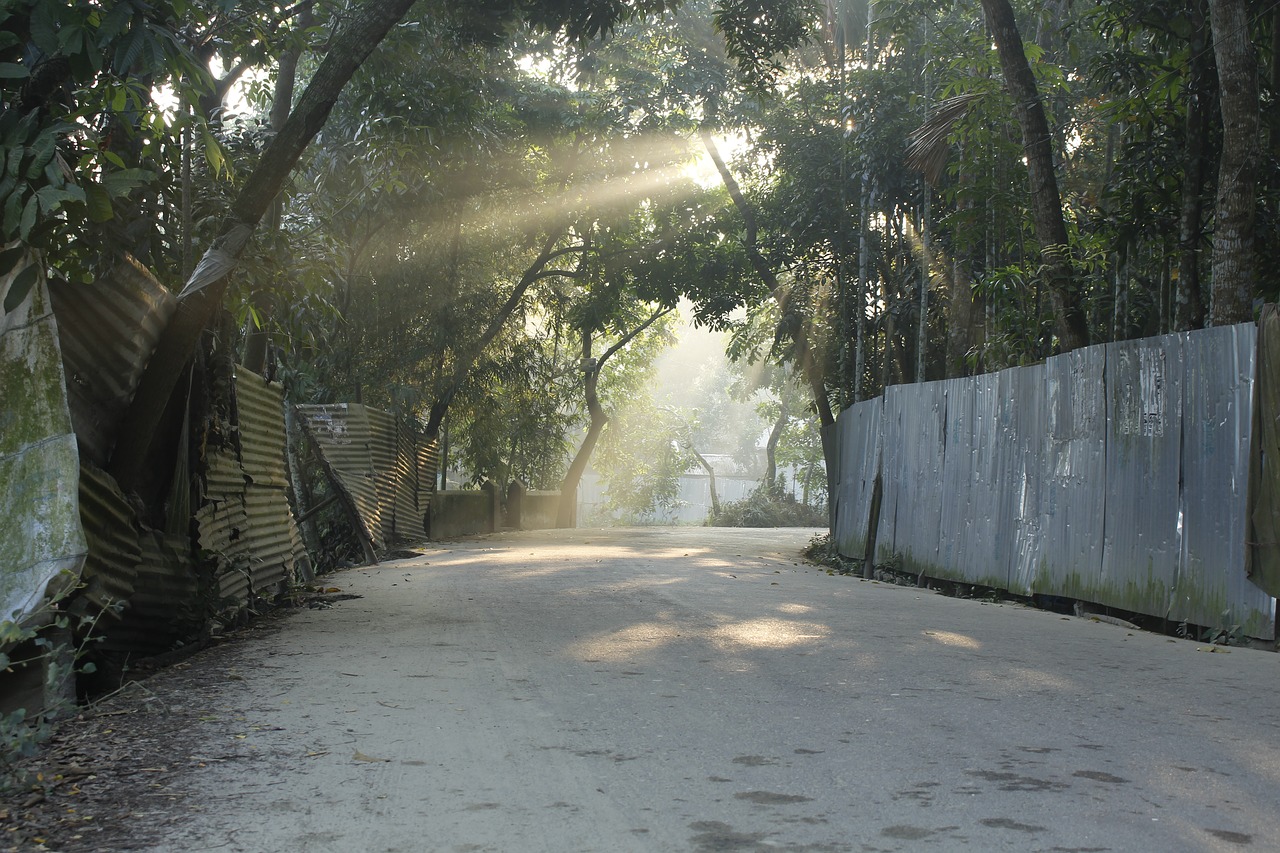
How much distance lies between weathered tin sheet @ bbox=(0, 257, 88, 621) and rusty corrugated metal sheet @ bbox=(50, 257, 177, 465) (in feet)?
1.65

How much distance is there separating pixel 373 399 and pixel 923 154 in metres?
11.2

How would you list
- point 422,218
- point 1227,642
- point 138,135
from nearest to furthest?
1. point 138,135
2. point 1227,642
3. point 422,218

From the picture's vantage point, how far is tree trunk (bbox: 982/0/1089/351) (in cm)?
1013

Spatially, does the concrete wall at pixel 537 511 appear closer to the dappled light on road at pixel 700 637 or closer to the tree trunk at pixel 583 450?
the tree trunk at pixel 583 450

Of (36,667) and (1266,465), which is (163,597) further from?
(1266,465)

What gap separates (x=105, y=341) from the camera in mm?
5898

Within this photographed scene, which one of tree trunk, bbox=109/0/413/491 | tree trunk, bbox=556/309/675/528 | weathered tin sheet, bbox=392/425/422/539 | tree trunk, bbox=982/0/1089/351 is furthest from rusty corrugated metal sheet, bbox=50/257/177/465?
tree trunk, bbox=556/309/675/528

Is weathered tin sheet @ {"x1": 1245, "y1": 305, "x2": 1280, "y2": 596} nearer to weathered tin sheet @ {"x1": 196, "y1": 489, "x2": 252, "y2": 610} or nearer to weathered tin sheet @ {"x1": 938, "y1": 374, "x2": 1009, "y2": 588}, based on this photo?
weathered tin sheet @ {"x1": 938, "y1": 374, "x2": 1009, "y2": 588}

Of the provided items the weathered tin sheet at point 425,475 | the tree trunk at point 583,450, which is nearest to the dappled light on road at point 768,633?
the weathered tin sheet at point 425,475

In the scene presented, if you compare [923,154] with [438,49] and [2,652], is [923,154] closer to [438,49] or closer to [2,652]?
[438,49]

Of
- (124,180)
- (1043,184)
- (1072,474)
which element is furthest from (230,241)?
(1043,184)

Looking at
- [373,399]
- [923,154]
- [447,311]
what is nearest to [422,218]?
[447,311]

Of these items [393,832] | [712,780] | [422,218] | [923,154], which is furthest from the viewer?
[422,218]

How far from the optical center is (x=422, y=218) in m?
Answer: 20.5
